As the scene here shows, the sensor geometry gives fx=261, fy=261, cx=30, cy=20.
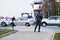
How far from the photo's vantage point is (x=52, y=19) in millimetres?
35188

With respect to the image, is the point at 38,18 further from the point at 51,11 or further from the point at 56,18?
the point at 51,11

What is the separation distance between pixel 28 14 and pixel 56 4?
811cm

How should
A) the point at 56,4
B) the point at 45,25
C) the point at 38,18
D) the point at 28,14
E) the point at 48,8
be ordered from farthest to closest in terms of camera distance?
1. the point at 28,14
2. the point at 56,4
3. the point at 48,8
4. the point at 45,25
5. the point at 38,18

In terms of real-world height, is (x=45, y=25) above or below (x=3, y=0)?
below

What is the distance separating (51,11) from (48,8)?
2.72 meters

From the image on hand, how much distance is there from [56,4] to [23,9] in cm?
1036

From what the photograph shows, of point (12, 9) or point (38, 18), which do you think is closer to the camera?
point (38, 18)

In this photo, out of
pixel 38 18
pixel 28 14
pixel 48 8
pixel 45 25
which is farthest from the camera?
pixel 28 14

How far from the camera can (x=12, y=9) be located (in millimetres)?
65500

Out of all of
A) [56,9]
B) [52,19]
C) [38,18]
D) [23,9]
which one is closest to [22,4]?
[23,9]

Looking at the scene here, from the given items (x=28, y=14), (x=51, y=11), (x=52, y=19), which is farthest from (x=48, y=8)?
(x=52, y=19)

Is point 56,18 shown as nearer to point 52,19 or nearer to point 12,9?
point 52,19

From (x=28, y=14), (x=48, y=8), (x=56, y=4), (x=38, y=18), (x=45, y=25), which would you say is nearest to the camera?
(x=38, y=18)

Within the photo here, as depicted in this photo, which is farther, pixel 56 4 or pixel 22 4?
pixel 22 4
